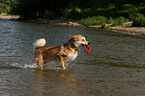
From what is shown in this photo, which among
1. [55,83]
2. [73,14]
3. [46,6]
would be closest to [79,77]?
[55,83]

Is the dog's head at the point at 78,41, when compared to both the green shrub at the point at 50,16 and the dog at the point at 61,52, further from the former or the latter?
the green shrub at the point at 50,16

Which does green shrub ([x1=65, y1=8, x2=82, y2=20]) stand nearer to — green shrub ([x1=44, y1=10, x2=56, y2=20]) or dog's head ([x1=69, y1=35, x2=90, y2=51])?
green shrub ([x1=44, y1=10, x2=56, y2=20])

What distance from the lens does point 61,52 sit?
9492 millimetres

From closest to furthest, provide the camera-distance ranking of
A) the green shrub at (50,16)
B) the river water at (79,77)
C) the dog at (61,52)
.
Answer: the river water at (79,77)
the dog at (61,52)
the green shrub at (50,16)

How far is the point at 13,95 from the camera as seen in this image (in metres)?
7.04

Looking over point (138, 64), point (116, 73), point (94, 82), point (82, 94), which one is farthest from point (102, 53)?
point (82, 94)

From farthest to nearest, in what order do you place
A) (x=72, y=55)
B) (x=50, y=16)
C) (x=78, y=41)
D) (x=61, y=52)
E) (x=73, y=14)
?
(x=50, y=16) < (x=73, y=14) < (x=61, y=52) < (x=72, y=55) < (x=78, y=41)

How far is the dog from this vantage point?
9.30 meters

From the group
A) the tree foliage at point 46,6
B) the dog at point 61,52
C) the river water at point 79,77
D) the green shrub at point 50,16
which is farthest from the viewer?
the tree foliage at point 46,6

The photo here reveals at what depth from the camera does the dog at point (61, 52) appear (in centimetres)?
930

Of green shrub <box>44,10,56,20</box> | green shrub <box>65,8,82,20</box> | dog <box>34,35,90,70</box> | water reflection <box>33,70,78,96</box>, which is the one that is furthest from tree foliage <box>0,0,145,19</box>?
water reflection <box>33,70,78,96</box>

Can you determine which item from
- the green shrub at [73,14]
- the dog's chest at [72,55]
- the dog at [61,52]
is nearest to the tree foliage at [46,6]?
the green shrub at [73,14]

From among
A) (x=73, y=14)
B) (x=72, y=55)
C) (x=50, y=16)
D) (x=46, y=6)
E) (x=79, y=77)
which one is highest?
(x=46, y=6)

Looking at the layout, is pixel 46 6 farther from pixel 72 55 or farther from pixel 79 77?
pixel 79 77
